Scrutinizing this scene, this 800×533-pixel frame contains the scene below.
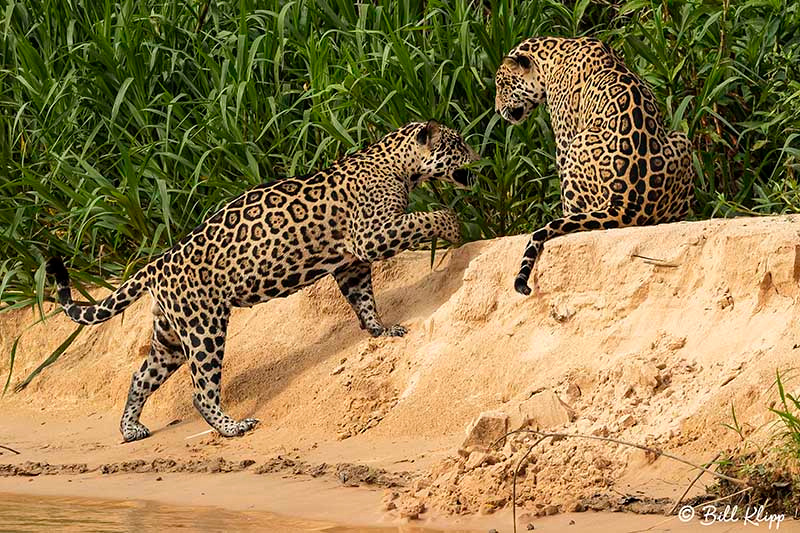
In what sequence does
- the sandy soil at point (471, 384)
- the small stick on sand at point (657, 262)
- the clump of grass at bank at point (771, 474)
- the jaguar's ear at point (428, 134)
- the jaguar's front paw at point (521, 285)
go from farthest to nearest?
the jaguar's ear at point (428, 134) < the jaguar's front paw at point (521, 285) < the small stick on sand at point (657, 262) < the sandy soil at point (471, 384) < the clump of grass at bank at point (771, 474)

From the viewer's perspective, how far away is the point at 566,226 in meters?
7.31

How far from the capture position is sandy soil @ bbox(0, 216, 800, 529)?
5945 mm

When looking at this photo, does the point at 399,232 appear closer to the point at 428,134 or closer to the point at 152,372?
the point at 428,134

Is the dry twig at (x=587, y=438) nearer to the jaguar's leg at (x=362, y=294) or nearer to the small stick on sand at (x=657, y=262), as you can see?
the small stick on sand at (x=657, y=262)

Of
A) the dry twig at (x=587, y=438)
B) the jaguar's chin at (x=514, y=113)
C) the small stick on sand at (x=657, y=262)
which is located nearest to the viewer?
the dry twig at (x=587, y=438)

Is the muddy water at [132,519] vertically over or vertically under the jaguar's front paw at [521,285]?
under

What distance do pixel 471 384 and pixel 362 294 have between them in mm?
1083

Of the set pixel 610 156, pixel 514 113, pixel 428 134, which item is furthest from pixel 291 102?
pixel 610 156

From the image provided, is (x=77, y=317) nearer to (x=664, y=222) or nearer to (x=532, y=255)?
(x=532, y=255)

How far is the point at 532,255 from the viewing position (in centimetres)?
716

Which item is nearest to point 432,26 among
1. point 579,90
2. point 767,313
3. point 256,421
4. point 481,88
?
point 481,88

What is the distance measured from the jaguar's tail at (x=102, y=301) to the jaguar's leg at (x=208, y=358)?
0.39 m

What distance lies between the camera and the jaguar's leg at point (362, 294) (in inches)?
313

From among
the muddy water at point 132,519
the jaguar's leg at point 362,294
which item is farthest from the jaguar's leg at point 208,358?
the muddy water at point 132,519
